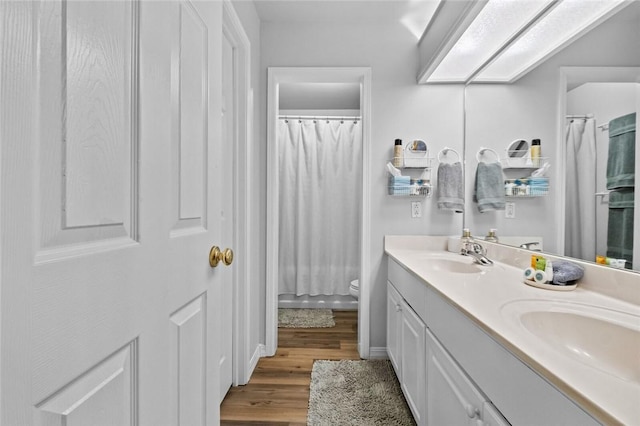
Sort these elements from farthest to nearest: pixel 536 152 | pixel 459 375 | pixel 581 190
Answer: pixel 536 152, pixel 581 190, pixel 459 375

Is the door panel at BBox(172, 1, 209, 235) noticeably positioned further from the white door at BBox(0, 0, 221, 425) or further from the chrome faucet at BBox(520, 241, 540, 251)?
the chrome faucet at BBox(520, 241, 540, 251)

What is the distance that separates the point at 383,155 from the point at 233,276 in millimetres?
1375

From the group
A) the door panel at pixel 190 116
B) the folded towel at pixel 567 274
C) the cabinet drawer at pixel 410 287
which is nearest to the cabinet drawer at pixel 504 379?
the cabinet drawer at pixel 410 287

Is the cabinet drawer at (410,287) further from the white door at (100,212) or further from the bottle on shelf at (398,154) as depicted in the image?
the white door at (100,212)

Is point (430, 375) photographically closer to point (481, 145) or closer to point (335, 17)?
point (481, 145)

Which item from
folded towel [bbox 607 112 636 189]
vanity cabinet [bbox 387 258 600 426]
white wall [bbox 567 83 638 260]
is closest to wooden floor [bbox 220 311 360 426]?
vanity cabinet [bbox 387 258 600 426]

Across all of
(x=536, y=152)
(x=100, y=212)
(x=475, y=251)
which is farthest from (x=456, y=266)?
(x=100, y=212)

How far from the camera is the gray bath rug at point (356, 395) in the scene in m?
1.78

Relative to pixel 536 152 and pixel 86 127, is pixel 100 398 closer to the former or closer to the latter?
pixel 86 127

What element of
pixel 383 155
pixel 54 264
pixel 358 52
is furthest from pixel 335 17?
pixel 54 264

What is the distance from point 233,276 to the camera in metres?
2.13

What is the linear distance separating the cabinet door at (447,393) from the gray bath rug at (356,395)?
0.46m

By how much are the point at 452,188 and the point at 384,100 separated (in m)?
0.82

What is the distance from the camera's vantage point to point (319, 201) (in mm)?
3723
